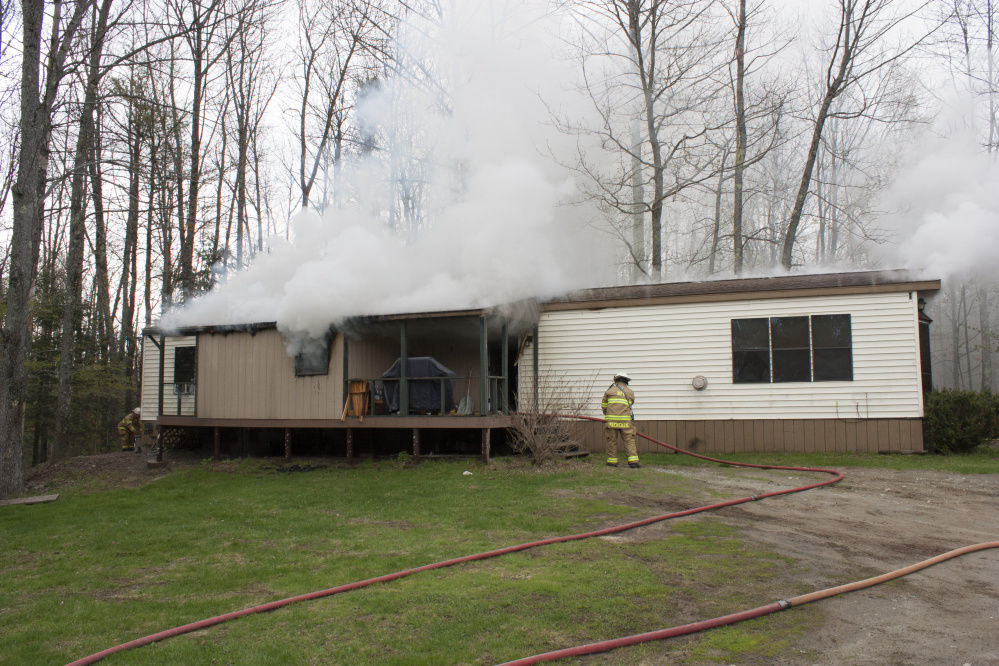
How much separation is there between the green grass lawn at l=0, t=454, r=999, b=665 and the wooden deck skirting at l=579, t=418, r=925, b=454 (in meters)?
2.97

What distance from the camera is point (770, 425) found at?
11.7 metres

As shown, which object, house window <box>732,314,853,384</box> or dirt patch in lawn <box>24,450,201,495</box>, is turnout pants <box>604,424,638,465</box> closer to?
house window <box>732,314,853,384</box>

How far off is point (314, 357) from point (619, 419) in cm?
589

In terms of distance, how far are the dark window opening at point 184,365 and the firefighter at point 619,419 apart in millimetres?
9384

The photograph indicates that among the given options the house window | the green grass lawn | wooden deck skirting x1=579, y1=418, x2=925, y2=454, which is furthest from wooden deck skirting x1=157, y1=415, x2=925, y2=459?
the green grass lawn

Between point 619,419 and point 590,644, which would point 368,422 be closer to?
point 619,419

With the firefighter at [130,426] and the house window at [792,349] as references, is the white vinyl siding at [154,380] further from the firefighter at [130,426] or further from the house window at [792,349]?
the house window at [792,349]

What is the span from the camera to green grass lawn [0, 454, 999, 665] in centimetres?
382

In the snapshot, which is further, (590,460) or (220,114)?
(220,114)

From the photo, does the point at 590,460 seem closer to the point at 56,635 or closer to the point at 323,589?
the point at 323,589

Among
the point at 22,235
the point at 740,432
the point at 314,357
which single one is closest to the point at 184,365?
the point at 314,357

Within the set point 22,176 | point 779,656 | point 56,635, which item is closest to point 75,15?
point 22,176

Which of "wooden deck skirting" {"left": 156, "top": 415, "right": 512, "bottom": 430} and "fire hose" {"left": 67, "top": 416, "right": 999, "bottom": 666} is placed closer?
"fire hose" {"left": 67, "top": 416, "right": 999, "bottom": 666}

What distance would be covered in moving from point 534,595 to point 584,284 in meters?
11.3
